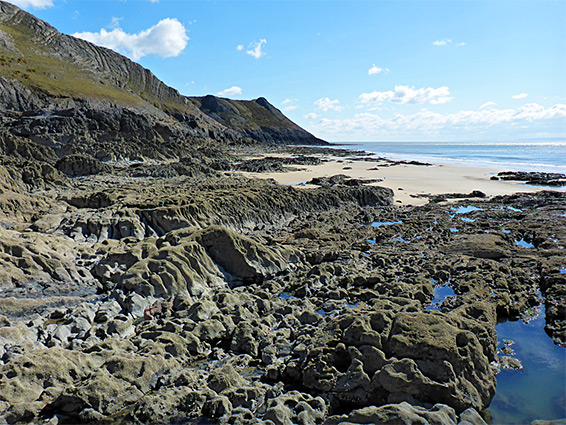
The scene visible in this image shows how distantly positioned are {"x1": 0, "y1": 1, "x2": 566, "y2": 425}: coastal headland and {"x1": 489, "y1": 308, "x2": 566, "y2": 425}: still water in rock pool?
0.22 feet

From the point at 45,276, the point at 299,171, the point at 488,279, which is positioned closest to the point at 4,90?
the point at 299,171

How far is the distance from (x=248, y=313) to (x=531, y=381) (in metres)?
8.90

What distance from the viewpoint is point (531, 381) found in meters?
10.3

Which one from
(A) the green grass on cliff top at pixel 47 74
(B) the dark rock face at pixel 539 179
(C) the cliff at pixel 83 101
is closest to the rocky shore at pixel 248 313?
(B) the dark rock face at pixel 539 179

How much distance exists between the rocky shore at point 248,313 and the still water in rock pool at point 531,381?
51 centimetres

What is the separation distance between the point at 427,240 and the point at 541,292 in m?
7.98

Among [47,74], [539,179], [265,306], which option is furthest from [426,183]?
[47,74]

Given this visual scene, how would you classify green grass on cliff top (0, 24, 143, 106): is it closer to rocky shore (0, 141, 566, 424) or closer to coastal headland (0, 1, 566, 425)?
coastal headland (0, 1, 566, 425)

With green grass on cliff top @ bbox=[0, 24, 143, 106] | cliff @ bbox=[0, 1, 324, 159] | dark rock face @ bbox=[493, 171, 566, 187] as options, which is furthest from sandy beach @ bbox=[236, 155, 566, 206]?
green grass on cliff top @ bbox=[0, 24, 143, 106]

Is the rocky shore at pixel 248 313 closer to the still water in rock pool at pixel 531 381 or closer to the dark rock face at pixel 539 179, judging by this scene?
the still water in rock pool at pixel 531 381

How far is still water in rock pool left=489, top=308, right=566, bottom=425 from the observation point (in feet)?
29.7

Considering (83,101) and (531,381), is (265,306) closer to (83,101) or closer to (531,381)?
(531,381)

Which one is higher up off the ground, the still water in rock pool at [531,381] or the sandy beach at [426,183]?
the sandy beach at [426,183]

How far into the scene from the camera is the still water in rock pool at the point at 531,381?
9.04 metres
